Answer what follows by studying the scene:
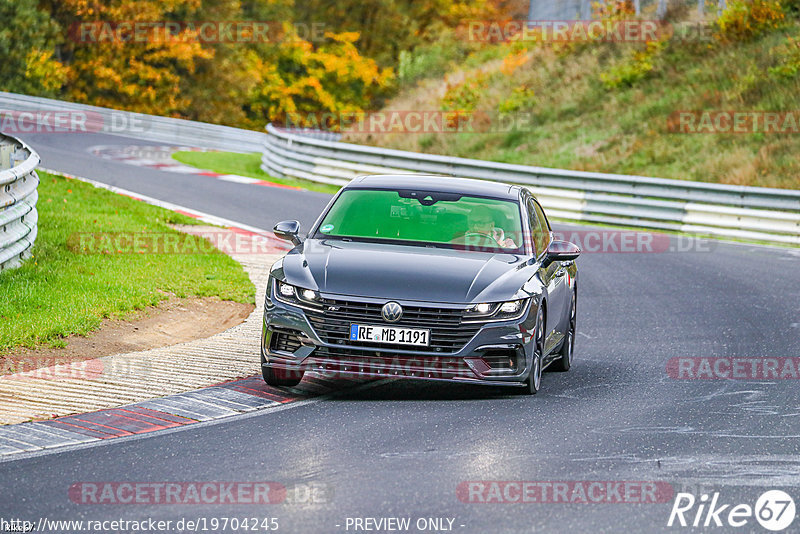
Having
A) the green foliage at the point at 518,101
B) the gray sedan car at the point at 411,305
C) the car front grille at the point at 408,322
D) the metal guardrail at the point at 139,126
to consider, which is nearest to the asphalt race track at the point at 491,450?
the gray sedan car at the point at 411,305

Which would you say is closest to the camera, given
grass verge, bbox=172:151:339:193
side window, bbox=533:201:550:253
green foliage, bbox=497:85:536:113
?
side window, bbox=533:201:550:253

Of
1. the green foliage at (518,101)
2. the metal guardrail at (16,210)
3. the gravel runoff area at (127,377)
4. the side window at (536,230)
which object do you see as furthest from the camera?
the green foliage at (518,101)

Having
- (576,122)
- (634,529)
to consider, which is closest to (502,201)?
A: (634,529)

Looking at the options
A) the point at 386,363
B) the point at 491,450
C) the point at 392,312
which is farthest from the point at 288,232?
the point at 491,450

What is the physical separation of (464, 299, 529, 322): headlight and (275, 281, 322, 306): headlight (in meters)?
1.12

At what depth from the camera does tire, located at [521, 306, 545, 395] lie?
30.9ft

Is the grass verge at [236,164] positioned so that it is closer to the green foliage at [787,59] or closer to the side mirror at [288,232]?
the green foliage at [787,59]

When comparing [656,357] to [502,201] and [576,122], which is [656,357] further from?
[576,122]

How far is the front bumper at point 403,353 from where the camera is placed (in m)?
8.89

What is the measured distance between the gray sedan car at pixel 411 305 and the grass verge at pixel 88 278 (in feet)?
8.74

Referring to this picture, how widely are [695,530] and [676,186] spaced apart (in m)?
18.9

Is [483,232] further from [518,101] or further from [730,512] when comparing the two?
[518,101]

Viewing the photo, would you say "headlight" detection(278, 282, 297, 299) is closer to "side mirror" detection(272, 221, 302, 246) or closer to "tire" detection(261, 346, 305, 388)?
"tire" detection(261, 346, 305, 388)

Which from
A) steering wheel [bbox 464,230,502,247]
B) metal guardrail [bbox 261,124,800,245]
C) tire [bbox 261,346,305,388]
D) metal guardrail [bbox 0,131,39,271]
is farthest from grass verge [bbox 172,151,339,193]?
tire [bbox 261,346,305,388]
